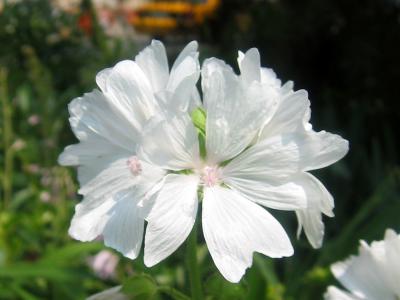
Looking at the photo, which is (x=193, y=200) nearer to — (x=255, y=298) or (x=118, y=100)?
(x=118, y=100)

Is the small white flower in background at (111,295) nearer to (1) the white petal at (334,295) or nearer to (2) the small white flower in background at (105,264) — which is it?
(1) the white petal at (334,295)

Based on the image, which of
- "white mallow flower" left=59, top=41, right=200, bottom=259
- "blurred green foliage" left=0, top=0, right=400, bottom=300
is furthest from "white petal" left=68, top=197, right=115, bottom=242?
"blurred green foliage" left=0, top=0, right=400, bottom=300

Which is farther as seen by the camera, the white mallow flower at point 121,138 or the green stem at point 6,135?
the green stem at point 6,135

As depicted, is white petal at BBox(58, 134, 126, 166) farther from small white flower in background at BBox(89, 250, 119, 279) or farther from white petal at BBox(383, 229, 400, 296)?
small white flower in background at BBox(89, 250, 119, 279)

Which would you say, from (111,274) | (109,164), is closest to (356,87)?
(111,274)

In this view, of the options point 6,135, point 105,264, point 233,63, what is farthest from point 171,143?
point 233,63

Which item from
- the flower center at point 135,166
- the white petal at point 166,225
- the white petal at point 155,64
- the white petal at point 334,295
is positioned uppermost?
the white petal at point 155,64

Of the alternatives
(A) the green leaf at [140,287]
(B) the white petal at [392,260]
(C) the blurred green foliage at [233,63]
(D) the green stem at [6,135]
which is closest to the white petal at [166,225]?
(A) the green leaf at [140,287]
